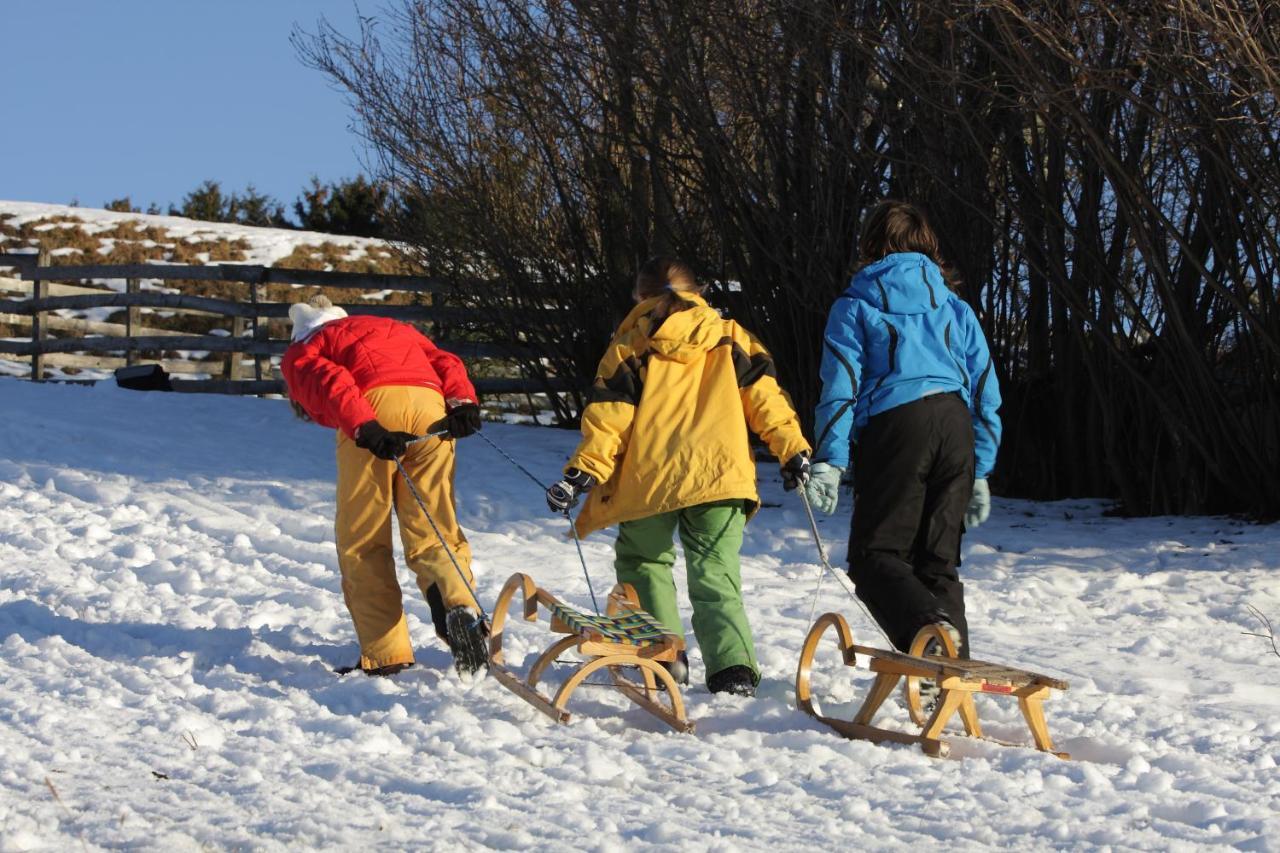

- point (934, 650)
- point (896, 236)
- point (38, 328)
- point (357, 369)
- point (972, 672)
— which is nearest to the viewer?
point (972, 672)

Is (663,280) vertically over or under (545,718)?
over

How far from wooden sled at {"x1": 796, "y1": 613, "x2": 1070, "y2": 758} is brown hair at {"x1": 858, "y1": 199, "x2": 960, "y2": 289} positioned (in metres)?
1.25

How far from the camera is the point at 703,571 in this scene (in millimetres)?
4848

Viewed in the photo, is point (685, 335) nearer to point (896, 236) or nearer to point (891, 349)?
point (891, 349)

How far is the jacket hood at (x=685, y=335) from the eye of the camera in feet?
15.8

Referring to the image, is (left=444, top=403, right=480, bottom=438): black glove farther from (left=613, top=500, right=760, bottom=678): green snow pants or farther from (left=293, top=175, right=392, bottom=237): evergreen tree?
(left=293, top=175, right=392, bottom=237): evergreen tree

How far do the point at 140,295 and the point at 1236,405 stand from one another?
12070 millimetres

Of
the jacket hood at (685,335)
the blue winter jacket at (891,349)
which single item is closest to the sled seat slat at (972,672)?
the blue winter jacket at (891,349)

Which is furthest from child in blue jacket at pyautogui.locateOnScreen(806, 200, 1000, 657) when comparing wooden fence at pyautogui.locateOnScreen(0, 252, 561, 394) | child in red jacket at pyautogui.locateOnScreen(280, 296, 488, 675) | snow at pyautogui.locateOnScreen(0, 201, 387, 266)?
snow at pyautogui.locateOnScreen(0, 201, 387, 266)

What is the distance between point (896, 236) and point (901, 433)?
69 centimetres

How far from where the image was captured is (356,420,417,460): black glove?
4.99 m

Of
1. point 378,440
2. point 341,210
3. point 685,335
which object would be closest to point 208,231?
point 341,210

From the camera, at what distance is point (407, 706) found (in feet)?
15.6

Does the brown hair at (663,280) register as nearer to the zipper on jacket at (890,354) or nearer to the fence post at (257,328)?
the zipper on jacket at (890,354)
